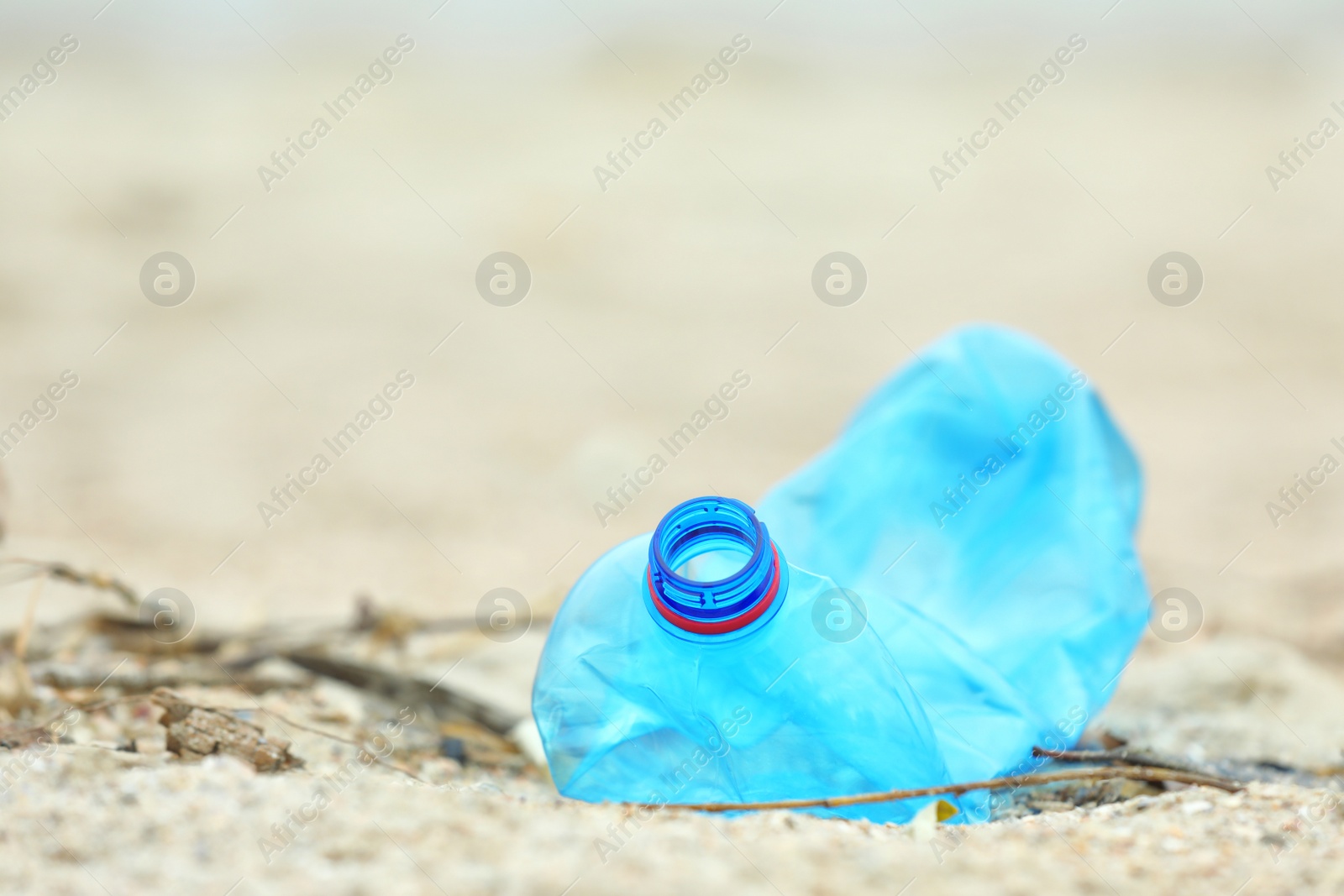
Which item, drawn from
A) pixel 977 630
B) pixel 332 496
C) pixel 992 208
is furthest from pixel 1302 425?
pixel 332 496

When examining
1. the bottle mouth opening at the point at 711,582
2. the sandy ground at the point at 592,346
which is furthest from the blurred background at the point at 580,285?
the bottle mouth opening at the point at 711,582

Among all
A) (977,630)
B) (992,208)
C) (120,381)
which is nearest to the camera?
(977,630)

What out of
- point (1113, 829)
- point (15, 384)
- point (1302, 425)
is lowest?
point (15, 384)

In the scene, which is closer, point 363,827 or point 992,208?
point 363,827

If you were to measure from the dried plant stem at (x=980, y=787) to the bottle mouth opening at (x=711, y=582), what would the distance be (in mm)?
191

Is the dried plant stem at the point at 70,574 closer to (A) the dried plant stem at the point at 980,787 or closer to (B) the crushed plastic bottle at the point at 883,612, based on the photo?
(B) the crushed plastic bottle at the point at 883,612

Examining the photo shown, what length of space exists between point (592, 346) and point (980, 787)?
4522mm

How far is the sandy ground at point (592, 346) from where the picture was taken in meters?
1.10

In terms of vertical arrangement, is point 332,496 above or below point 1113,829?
below

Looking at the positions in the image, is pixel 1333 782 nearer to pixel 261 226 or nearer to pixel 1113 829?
pixel 1113 829

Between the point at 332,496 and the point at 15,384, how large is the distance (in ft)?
5.79

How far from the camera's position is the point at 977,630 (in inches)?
71.4

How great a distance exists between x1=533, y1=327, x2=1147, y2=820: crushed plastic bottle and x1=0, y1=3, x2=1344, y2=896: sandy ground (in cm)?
16

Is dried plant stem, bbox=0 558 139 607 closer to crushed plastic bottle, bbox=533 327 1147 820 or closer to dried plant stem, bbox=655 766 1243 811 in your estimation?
crushed plastic bottle, bbox=533 327 1147 820
